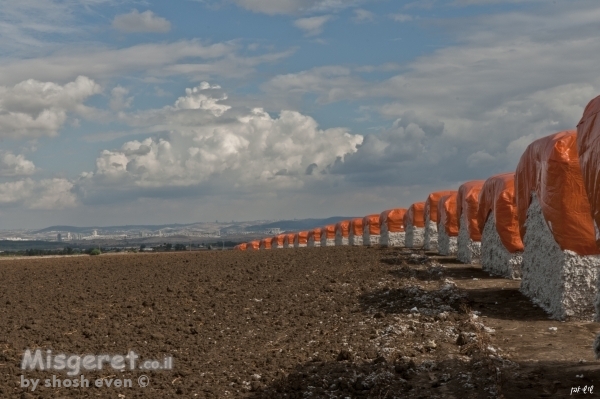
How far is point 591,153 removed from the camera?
8.60 m

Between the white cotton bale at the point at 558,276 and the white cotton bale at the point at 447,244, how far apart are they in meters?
14.8

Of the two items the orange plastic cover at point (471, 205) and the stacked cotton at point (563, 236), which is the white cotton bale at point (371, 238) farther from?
the stacked cotton at point (563, 236)

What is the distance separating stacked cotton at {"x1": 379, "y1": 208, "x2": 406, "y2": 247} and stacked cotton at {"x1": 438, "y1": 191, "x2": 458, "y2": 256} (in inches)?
473

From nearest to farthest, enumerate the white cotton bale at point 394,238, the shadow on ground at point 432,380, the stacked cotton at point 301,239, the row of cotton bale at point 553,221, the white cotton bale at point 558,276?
the shadow on ground at point 432,380 < the row of cotton bale at point 553,221 < the white cotton bale at point 558,276 < the white cotton bale at point 394,238 < the stacked cotton at point 301,239

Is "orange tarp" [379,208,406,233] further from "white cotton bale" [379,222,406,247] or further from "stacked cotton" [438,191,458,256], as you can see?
"stacked cotton" [438,191,458,256]

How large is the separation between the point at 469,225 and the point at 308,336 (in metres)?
13.2

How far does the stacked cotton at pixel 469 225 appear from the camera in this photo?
2244 cm

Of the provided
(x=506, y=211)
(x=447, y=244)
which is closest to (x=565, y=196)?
(x=506, y=211)

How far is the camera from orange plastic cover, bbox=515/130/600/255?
36.1 ft

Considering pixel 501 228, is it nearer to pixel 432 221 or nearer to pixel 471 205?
pixel 471 205

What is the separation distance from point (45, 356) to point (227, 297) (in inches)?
237

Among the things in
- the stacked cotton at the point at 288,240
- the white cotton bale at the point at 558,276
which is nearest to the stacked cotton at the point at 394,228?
the stacked cotton at the point at 288,240

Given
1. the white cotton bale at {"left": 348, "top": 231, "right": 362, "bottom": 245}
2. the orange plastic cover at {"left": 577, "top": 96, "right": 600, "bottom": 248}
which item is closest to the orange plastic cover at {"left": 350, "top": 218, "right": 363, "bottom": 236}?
the white cotton bale at {"left": 348, "top": 231, "right": 362, "bottom": 245}

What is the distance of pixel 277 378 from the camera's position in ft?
26.7
